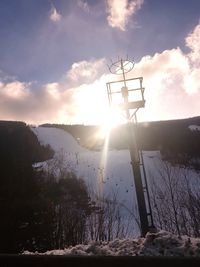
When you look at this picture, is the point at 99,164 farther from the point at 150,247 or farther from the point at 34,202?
the point at 150,247

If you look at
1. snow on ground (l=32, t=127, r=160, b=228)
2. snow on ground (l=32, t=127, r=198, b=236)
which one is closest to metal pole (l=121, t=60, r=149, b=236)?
snow on ground (l=32, t=127, r=160, b=228)

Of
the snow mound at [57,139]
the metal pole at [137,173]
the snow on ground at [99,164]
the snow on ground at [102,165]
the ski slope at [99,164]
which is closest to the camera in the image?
the metal pole at [137,173]

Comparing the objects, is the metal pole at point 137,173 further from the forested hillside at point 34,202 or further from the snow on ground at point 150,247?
the forested hillside at point 34,202

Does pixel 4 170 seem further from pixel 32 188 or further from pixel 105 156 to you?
pixel 105 156

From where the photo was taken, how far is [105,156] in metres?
31.9

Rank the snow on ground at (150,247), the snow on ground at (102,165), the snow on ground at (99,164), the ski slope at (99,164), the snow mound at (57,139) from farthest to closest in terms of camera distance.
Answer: the snow mound at (57,139) < the ski slope at (99,164) < the snow on ground at (99,164) < the snow on ground at (102,165) < the snow on ground at (150,247)

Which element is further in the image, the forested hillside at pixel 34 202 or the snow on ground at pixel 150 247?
the forested hillside at pixel 34 202

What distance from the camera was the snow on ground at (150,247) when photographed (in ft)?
20.2

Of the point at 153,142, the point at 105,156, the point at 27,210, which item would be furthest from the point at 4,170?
the point at 153,142

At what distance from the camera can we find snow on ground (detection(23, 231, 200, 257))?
6.17m

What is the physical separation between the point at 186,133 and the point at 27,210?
21874 millimetres

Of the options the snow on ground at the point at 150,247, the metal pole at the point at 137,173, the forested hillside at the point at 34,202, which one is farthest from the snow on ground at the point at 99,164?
the snow on ground at the point at 150,247

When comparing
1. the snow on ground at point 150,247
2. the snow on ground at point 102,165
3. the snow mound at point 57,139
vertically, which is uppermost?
the snow mound at point 57,139

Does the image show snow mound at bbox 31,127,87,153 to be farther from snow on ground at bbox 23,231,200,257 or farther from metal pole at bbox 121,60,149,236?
snow on ground at bbox 23,231,200,257
